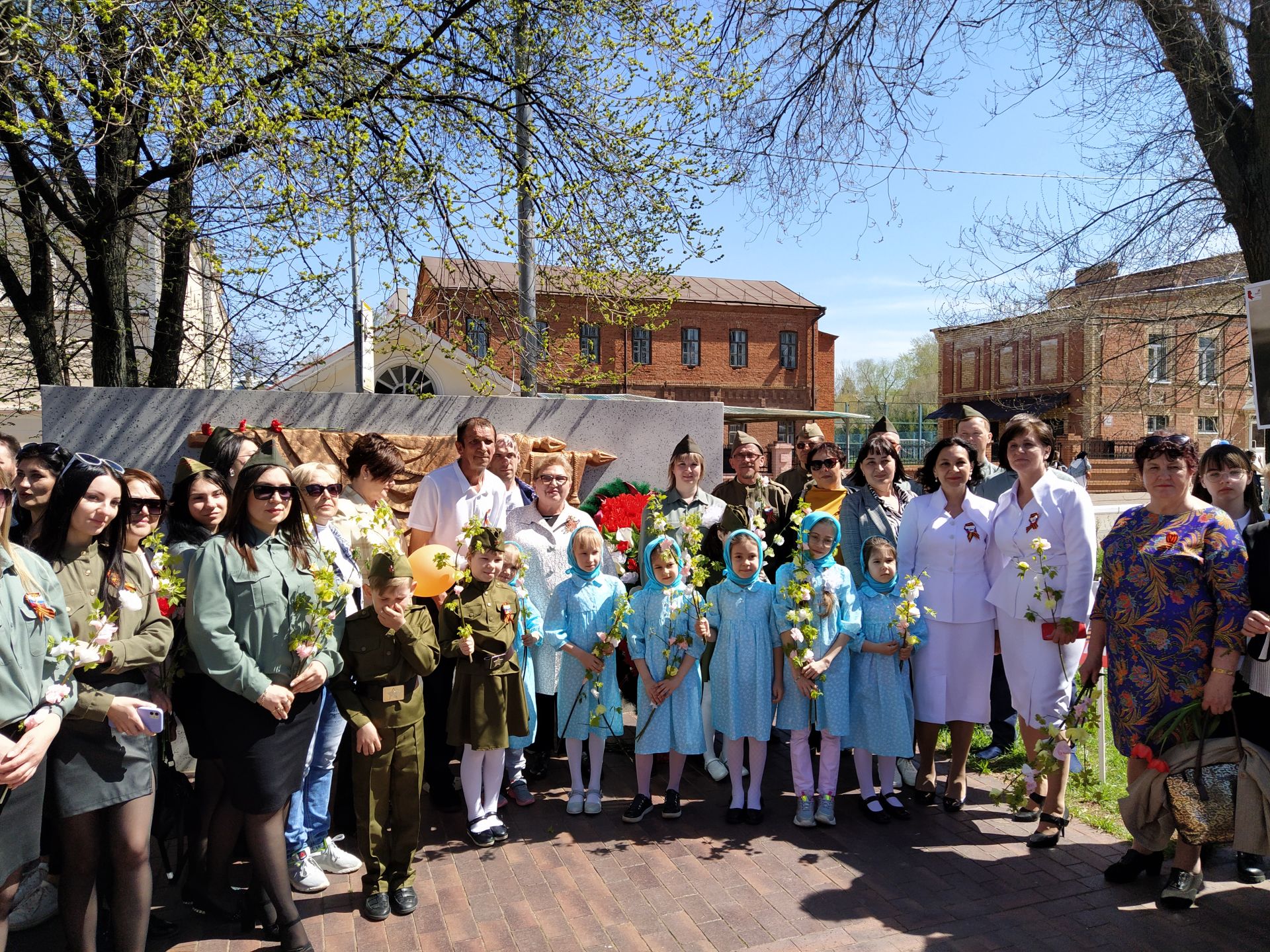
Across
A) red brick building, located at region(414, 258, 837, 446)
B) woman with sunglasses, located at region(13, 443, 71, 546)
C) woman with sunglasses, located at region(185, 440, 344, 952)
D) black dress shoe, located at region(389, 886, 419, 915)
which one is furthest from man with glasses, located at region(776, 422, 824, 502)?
red brick building, located at region(414, 258, 837, 446)

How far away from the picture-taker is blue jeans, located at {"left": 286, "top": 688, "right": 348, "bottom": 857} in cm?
401

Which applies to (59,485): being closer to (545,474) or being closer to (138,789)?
(138,789)

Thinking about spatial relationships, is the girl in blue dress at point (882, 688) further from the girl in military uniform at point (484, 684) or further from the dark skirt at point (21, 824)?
the dark skirt at point (21, 824)

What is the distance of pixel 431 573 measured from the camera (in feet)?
14.1

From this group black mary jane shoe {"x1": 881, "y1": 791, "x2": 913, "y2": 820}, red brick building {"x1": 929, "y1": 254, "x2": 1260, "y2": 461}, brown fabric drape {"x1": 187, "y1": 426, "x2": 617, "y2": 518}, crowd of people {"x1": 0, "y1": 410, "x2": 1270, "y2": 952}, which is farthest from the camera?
red brick building {"x1": 929, "y1": 254, "x2": 1260, "y2": 461}

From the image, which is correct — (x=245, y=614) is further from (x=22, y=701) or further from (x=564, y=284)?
(x=564, y=284)

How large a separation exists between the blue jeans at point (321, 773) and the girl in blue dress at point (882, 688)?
2.78 meters

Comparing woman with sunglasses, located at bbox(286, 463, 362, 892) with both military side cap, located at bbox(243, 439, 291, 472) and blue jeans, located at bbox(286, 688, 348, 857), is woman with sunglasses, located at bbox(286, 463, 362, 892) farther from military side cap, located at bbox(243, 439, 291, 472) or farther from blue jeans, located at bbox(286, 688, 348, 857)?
military side cap, located at bbox(243, 439, 291, 472)

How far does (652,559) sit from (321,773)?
2017 millimetres

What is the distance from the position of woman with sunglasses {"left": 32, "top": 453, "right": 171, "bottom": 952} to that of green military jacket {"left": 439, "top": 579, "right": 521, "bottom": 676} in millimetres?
1357

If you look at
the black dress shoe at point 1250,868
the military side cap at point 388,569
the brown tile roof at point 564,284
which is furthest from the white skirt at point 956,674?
the brown tile roof at point 564,284

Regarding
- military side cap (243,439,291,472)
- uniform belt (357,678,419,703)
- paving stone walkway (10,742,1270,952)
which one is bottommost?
paving stone walkway (10,742,1270,952)

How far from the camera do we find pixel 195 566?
10.6 ft

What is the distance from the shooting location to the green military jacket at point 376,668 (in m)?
3.72
